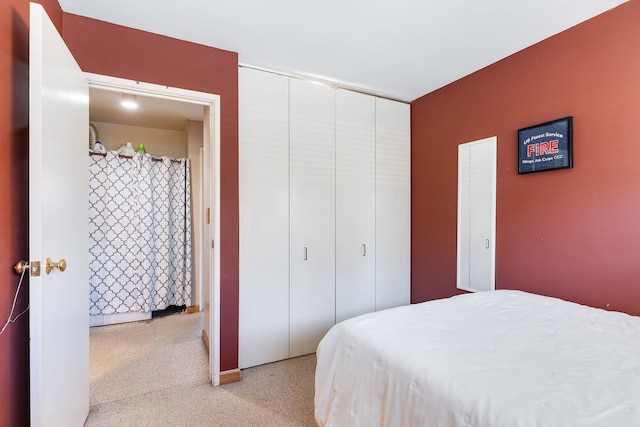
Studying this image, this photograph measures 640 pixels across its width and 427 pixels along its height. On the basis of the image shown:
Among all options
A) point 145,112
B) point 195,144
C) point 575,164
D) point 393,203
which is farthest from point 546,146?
point 145,112

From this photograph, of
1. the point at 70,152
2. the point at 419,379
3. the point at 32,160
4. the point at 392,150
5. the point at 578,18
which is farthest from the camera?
the point at 392,150

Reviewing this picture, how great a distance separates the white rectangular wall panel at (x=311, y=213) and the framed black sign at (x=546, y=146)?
148cm

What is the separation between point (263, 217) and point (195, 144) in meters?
1.94

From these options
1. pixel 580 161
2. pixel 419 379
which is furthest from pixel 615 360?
pixel 580 161

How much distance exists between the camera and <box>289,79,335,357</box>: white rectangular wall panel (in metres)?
2.61

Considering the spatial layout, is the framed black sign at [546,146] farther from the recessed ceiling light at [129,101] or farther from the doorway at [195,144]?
the recessed ceiling light at [129,101]

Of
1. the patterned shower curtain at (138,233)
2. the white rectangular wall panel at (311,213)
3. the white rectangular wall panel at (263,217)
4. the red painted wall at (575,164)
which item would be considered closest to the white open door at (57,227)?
the white rectangular wall panel at (263,217)

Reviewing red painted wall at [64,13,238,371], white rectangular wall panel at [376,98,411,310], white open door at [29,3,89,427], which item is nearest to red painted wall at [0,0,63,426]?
white open door at [29,3,89,427]

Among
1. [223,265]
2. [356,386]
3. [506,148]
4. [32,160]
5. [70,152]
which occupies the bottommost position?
[356,386]

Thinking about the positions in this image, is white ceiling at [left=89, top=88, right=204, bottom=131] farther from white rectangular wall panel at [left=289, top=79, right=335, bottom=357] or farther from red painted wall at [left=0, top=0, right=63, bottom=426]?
red painted wall at [left=0, top=0, right=63, bottom=426]

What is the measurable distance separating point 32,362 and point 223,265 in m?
1.16

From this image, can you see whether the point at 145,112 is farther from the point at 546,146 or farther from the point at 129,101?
the point at 546,146

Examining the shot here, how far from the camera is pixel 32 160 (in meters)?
1.19

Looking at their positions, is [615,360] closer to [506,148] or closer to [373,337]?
[373,337]
